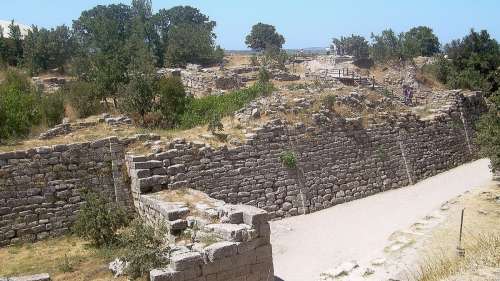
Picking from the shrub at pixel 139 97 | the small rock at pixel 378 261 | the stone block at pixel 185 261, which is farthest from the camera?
the shrub at pixel 139 97

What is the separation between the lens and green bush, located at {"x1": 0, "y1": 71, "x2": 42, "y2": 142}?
44.0ft

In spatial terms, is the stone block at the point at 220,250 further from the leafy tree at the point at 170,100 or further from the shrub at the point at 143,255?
the leafy tree at the point at 170,100

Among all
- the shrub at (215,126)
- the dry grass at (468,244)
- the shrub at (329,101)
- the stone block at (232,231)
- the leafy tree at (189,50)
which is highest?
the leafy tree at (189,50)

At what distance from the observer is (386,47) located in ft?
152

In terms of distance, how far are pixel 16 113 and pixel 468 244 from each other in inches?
481

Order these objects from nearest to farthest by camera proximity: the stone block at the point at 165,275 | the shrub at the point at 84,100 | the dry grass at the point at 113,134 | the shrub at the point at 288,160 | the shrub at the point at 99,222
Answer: the stone block at the point at 165,275
the shrub at the point at 99,222
the dry grass at the point at 113,134
the shrub at the point at 288,160
the shrub at the point at 84,100

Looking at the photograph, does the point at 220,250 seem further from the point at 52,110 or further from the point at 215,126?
the point at 52,110

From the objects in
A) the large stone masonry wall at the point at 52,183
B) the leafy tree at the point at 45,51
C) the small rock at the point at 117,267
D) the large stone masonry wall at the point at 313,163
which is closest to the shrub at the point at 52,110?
the large stone masonry wall at the point at 52,183

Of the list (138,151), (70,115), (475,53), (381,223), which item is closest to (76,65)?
(70,115)

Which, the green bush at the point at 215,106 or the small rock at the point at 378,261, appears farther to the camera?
the green bush at the point at 215,106

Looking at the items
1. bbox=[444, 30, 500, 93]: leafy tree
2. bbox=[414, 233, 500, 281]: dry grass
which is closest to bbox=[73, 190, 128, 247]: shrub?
bbox=[414, 233, 500, 281]: dry grass

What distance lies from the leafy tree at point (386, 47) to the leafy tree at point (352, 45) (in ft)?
3.56

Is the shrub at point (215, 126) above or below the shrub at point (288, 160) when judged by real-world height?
above

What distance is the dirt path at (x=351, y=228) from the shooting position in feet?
38.7
